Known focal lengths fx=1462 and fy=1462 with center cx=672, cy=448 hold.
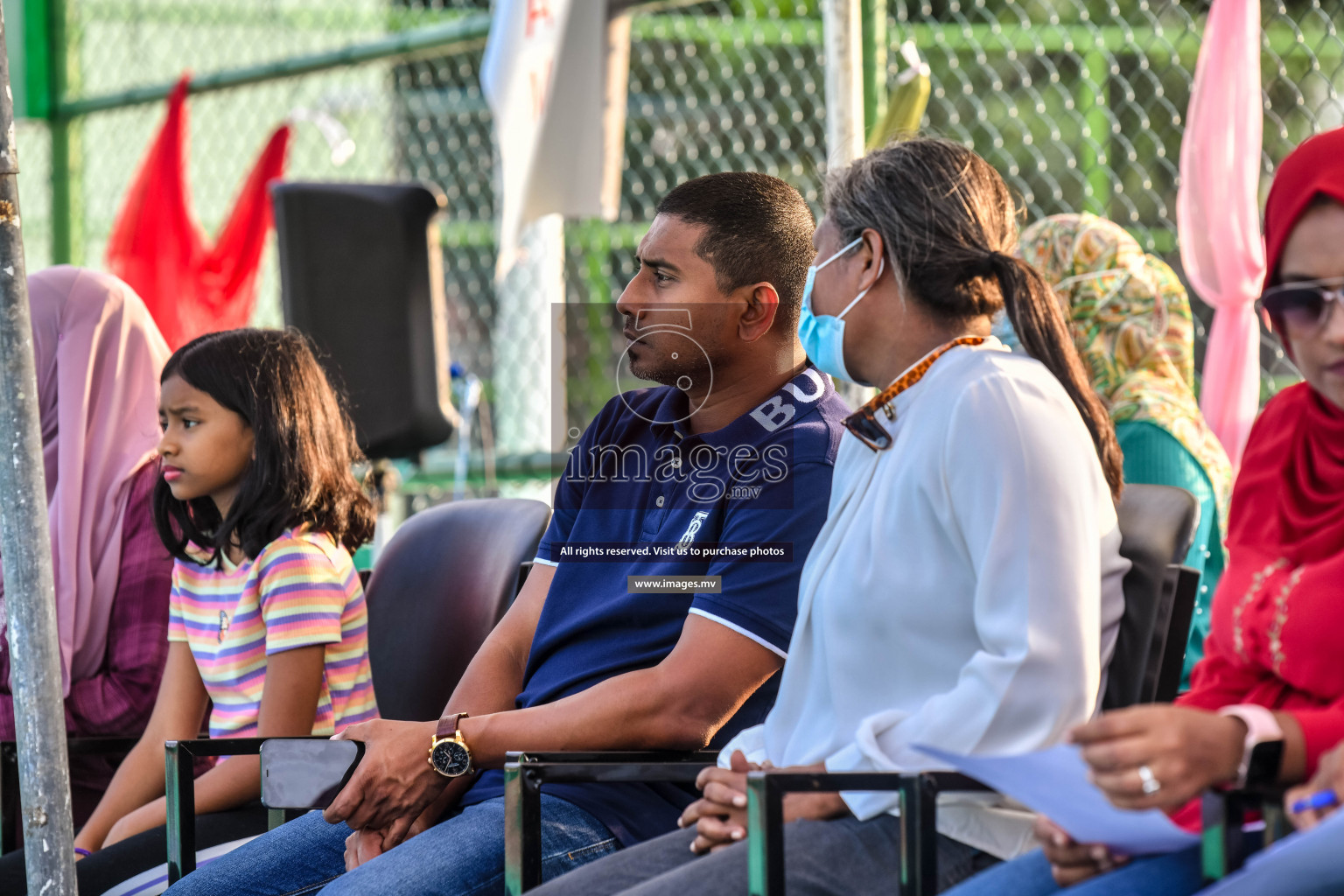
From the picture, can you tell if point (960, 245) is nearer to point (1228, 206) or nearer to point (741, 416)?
Answer: point (741, 416)

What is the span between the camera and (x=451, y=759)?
2027 mm

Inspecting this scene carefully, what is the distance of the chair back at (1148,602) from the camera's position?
5.69 ft

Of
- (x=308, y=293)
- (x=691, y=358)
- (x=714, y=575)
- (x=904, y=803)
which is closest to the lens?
(x=904, y=803)

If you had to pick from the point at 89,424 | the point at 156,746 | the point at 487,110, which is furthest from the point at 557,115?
the point at 487,110

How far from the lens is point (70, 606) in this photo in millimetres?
2766

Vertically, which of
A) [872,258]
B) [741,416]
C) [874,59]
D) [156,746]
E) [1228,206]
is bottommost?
[156,746]

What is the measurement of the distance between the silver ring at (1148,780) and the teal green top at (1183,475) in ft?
5.40

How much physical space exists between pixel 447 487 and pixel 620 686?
3615mm

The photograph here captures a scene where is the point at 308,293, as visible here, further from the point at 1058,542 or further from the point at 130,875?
the point at 1058,542

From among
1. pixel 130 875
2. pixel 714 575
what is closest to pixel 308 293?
pixel 130 875

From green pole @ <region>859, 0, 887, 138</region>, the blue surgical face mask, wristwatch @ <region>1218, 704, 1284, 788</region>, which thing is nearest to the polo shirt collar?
the blue surgical face mask

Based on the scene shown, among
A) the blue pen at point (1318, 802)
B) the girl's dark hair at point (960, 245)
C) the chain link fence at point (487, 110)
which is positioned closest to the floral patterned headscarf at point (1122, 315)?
the girl's dark hair at point (960, 245)

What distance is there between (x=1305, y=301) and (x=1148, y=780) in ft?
1.66

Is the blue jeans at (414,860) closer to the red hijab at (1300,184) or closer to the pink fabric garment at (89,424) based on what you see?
the pink fabric garment at (89,424)
